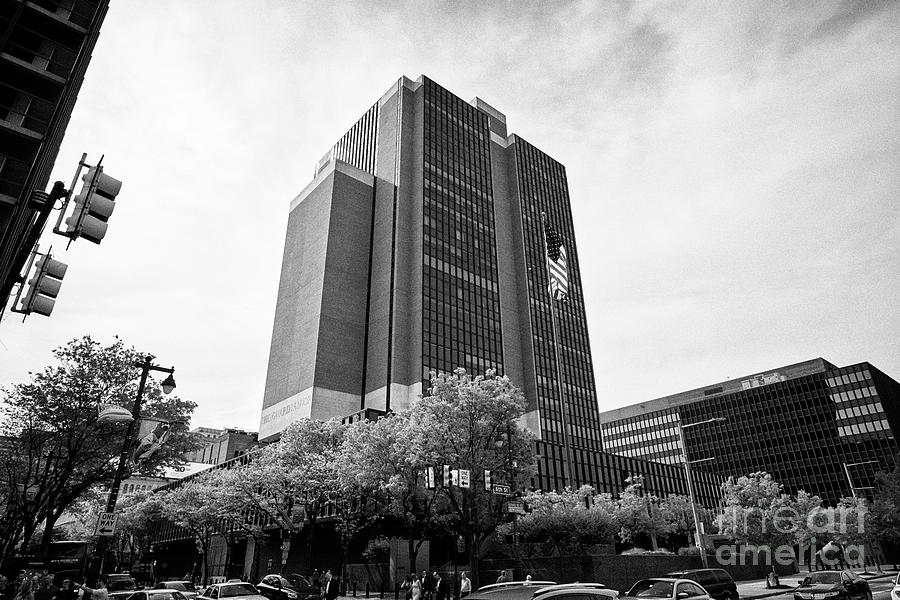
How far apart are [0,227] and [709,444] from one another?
480 ft

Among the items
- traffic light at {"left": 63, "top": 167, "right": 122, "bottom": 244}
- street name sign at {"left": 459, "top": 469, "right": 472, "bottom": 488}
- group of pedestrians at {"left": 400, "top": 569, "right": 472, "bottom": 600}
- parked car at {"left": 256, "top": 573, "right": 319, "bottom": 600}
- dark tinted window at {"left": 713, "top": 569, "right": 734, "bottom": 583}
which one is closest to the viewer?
traffic light at {"left": 63, "top": 167, "right": 122, "bottom": 244}

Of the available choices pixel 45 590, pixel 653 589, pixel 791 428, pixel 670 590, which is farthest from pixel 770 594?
pixel 791 428

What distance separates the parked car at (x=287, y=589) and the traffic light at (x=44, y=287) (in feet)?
83.7

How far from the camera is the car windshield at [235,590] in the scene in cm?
2116

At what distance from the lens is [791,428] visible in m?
124

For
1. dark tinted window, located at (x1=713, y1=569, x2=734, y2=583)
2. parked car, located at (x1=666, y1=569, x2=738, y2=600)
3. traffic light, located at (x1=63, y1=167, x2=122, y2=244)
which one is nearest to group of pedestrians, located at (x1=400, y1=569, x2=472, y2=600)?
parked car, located at (x1=666, y1=569, x2=738, y2=600)

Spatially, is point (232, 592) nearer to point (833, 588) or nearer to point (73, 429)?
point (73, 429)

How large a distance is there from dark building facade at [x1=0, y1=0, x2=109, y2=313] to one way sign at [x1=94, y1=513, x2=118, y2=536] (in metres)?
11.8

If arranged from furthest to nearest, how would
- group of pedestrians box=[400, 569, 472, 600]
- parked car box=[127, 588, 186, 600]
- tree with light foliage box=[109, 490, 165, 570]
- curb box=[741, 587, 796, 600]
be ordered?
1. tree with light foliage box=[109, 490, 165, 570]
2. curb box=[741, 587, 796, 600]
3. group of pedestrians box=[400, 569, 472, 600]
4. parked car box=[127, 588, 186, 600]

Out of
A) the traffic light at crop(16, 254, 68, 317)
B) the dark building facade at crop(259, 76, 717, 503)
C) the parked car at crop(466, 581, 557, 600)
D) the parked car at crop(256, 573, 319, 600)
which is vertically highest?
the dark building facade at crop(259, 76, 717, 503)

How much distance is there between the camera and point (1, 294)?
51.4ft

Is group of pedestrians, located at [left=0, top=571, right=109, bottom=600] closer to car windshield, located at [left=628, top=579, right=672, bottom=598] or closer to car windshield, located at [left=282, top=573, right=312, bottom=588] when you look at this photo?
car windshield, located at [left=282, top=573, right=312, bottom=588]

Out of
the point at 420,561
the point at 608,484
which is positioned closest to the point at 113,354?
the point at 420,561

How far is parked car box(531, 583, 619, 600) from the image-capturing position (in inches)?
449
